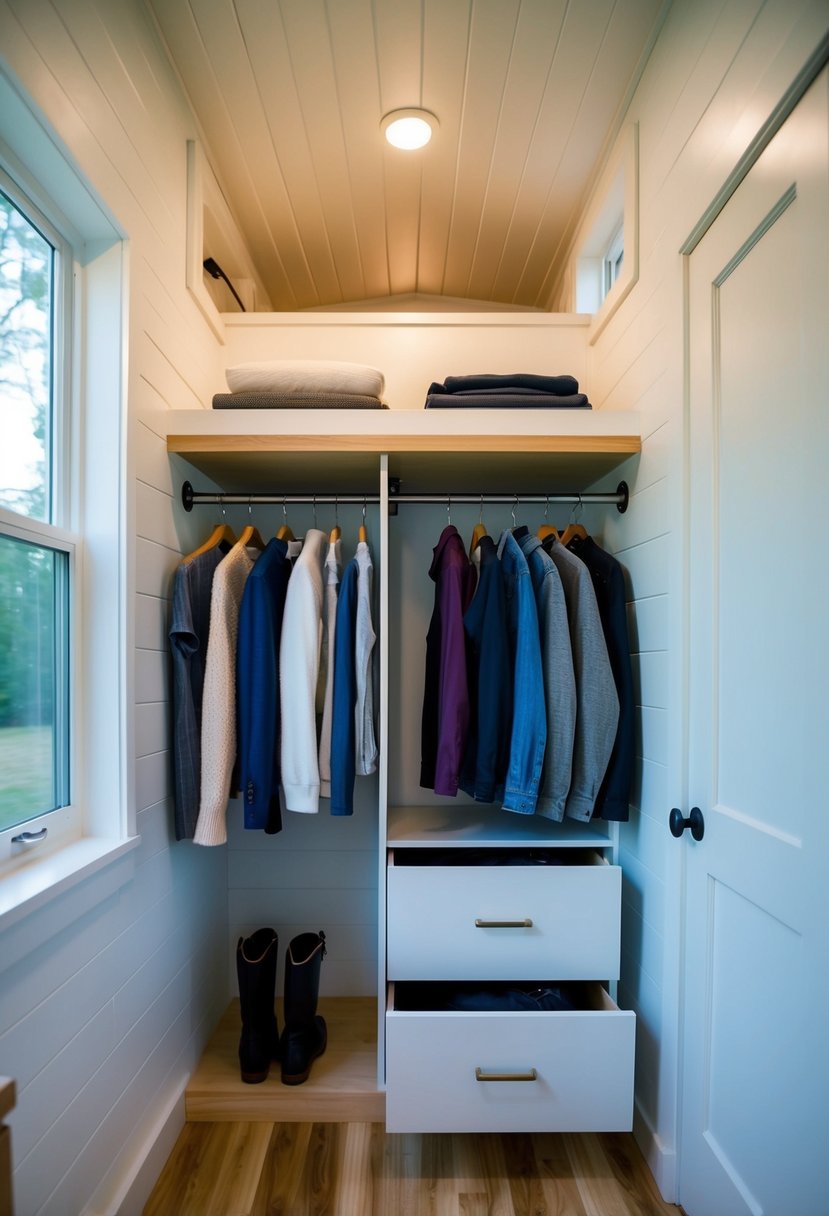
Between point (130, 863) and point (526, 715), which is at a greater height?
point (526, 715)

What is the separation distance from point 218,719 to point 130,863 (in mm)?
389

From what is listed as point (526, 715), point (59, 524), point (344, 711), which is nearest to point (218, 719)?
point (344, 711)

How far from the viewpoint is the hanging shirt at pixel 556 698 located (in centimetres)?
166

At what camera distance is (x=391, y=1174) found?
5.16 ft

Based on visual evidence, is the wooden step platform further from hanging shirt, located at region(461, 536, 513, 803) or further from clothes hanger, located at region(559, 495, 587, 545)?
clothes hanger, located at region(559, 495, 587, 545)

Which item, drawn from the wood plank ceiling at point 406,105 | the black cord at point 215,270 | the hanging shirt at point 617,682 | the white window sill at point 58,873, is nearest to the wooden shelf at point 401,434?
the hanging shirt at point 617,682

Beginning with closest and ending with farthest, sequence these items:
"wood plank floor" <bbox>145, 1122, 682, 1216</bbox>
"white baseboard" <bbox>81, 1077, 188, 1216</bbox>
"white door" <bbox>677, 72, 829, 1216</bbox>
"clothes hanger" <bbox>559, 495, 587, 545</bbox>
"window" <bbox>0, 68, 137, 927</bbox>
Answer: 1. "white door" <bbox>677, 72, 829, 1216</bbox>
2. "window" <bbox>0, 68, 137, 927</bbox>
3. "white baseboard" <bbox>81, 1077, 188, 1216</bbox>
4. "wood plank floor" <bbox>145, 1122, 682, 1216</bbox>
5. "clothes hanger" <bbox>559, 495, 587, 545</bbox>

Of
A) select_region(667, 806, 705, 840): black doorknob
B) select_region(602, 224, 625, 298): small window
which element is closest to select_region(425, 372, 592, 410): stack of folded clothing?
select_region(602, 224, 625, 298): small window

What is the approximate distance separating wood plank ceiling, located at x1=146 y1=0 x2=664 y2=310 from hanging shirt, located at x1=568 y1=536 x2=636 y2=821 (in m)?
1.23

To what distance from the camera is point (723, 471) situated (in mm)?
1338

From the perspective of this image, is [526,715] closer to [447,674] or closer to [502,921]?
[447,674]

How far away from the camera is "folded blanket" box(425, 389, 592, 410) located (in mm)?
1802

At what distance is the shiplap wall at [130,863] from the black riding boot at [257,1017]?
0.50ft

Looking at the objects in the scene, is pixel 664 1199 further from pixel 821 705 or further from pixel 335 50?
pixel 335 50
